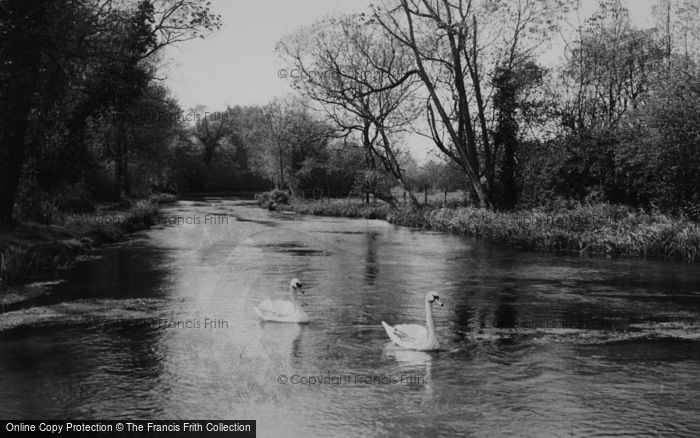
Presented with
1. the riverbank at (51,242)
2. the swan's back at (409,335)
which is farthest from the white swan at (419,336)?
the riverbank at (51,242)

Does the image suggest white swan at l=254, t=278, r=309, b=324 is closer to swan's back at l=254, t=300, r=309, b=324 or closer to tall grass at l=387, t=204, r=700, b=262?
swan's back at l=254, t=300, r=309, b=324

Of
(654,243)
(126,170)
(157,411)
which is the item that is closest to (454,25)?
(654,243)

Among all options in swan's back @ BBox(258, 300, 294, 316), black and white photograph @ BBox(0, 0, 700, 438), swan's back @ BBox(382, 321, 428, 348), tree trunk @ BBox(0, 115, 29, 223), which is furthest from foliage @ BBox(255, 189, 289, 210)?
swan's back @ BBox(382, 321, 428, 348)

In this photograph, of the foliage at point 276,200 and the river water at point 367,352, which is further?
the foliage at point 276,200

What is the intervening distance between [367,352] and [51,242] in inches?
641

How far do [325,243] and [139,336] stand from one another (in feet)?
62.2

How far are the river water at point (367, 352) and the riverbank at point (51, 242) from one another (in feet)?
4.34

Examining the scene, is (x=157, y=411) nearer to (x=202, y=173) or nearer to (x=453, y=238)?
(x=453, y=238)

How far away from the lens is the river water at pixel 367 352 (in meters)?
8.73

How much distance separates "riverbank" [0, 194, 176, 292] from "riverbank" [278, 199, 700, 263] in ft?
59.8

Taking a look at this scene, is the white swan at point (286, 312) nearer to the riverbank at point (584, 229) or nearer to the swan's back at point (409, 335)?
the swan's back at point (409, 335)

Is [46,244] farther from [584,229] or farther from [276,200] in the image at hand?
[276,200]

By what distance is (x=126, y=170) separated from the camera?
183ft

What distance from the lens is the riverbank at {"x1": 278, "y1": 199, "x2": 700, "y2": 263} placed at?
2486cm
